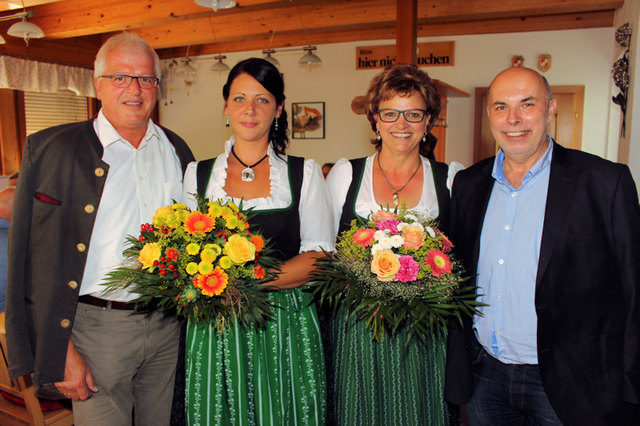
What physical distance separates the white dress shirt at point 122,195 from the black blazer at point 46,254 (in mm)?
47

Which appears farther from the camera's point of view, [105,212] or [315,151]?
[315,151]

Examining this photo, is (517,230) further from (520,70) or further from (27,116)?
(27,116)

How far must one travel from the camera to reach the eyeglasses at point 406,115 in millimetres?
1917

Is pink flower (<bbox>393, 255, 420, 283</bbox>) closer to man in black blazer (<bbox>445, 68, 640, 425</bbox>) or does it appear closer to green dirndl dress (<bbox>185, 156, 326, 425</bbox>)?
man in black blazer (<bbox>445, 68, 640, 425</bbox>)

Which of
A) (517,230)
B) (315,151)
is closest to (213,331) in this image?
(517,230)

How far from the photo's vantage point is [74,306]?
5.32 feet

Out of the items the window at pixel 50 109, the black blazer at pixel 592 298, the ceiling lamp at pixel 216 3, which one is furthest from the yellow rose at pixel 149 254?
the window at pixel 50 109

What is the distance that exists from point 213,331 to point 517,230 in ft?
3.57

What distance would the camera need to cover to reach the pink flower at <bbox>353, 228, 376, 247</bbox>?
5.06 feet

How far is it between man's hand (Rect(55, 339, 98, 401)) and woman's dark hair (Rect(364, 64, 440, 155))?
59.1 inches

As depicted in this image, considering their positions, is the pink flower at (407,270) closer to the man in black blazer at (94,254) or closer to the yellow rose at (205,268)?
the yellow rose at (205,268)

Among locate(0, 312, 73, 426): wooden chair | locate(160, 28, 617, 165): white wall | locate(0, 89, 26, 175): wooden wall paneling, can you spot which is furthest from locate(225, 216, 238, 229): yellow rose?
locate(0, 89, 26, 175): wooden wall paneling

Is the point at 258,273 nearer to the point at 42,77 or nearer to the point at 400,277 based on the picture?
the point at 400,277

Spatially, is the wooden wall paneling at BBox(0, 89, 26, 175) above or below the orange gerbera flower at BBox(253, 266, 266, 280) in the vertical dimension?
above
